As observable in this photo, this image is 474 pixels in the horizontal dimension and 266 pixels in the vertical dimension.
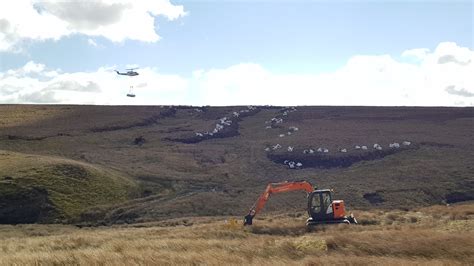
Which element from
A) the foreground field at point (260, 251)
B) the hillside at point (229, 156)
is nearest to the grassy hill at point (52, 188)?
the hillside at point (229, 156)

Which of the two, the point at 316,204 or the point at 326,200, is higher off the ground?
the point at 326,200

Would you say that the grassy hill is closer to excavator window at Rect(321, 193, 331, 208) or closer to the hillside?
the hillside

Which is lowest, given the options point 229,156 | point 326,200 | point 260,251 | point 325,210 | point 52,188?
point 52,188

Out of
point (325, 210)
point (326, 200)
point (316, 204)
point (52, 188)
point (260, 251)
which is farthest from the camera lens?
point (52, 188)

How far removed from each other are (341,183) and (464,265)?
1639 inches

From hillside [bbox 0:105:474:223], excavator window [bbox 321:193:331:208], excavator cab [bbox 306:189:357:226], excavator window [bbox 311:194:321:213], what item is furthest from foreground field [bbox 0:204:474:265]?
hillside [bbox 0:105:474:223]

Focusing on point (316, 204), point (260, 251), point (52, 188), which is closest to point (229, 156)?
point (52, 188)

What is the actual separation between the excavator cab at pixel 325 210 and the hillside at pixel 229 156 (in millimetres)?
13713

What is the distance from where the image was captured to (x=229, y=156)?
243 feet

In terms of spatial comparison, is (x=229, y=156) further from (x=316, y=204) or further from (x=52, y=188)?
(x=316, y=204)

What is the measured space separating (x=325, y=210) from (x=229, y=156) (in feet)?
134

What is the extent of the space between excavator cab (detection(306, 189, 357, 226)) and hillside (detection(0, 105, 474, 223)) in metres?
13.7

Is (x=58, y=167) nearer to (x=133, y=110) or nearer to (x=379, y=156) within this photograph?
(x=379, y=156)

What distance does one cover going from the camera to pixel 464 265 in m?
15.7
